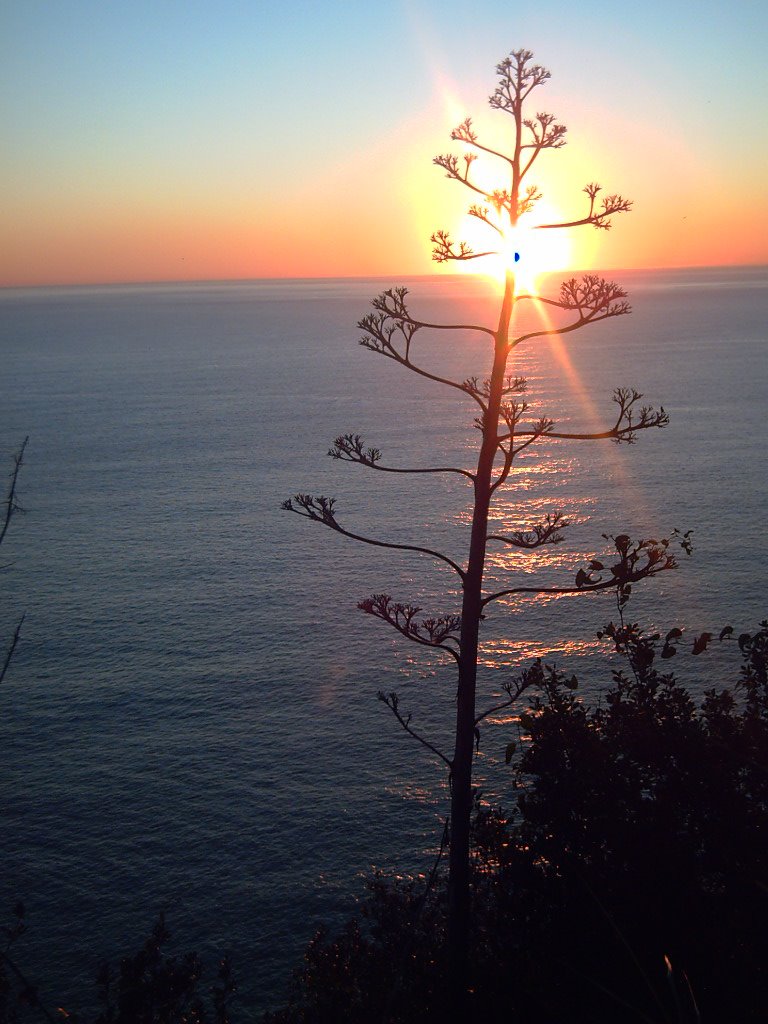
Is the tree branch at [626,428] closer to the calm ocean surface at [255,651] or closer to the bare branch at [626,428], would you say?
the bare branch at [626,428]

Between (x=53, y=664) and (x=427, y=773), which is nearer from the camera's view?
(x=427, y=773)

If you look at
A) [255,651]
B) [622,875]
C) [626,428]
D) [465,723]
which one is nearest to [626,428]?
[626,428]

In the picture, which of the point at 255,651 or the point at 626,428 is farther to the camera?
the point at 255,651

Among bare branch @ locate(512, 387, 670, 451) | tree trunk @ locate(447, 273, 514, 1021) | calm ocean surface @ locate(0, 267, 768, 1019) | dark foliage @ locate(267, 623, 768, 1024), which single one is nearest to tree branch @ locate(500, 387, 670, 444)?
bare branch @ locate(512, 387, 670, 451)

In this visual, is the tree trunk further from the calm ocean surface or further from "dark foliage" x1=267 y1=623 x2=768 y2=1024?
the calm ocean surface

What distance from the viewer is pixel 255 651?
6022cm

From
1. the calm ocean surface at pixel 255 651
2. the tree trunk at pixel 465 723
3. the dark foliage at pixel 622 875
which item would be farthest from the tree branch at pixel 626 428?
the calm ocean surface at pixel 255 651

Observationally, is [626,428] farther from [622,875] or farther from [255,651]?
[255,651]

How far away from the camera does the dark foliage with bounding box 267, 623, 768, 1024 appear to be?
16234 millimetres

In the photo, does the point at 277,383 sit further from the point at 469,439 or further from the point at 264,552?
the point at 264,552

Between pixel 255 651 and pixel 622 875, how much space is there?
45.0 m

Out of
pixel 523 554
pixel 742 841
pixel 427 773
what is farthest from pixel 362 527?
pixel 742 841

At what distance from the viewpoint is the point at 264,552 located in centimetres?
7981

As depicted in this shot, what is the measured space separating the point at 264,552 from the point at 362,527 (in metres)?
9.27
